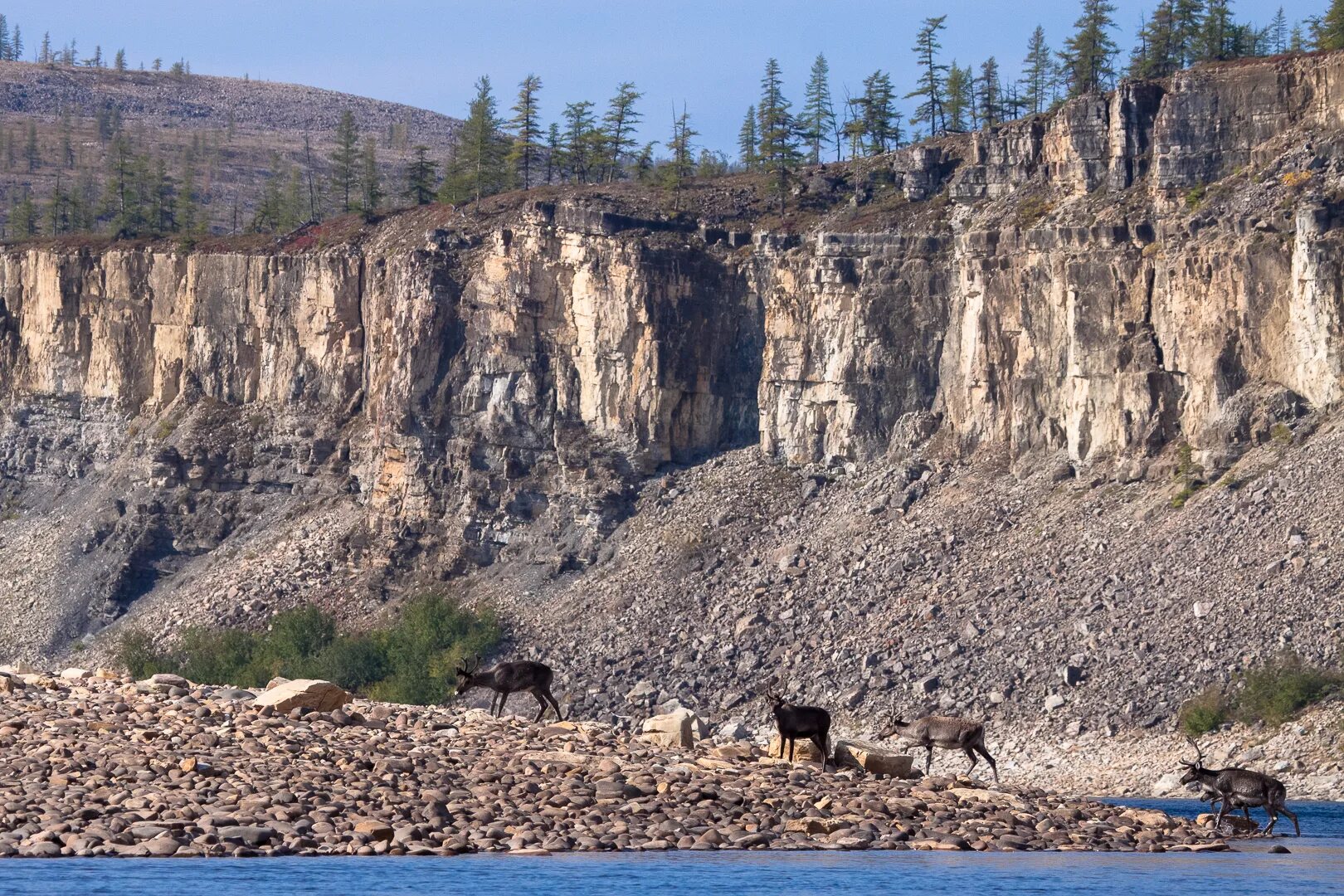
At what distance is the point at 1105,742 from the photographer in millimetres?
71688

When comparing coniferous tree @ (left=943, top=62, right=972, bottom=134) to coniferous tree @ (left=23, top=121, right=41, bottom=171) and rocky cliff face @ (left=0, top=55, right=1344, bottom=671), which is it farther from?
coniferous tree @ (left=23, top=121, right=41, bottom=171)

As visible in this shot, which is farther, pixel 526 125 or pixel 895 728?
pixel 526 125

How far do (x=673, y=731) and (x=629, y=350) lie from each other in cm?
6236

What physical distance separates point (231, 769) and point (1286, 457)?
182ft

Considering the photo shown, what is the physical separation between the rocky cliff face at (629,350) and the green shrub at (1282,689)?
47.0 feet

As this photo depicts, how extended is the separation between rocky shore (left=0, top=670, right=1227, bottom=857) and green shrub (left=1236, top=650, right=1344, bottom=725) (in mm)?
29525

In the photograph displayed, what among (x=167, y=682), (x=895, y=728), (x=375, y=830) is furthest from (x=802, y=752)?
(x=167, y=682)

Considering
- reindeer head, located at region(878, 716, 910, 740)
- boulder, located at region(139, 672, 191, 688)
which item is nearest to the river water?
reindeer head, located at region(878, 716, 910, 740)

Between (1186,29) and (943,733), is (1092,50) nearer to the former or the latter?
(1186,29)

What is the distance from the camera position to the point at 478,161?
119m

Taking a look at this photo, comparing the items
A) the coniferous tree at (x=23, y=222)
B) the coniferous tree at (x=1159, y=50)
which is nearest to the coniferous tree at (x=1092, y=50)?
the coniferous tree at (x=1159, y=50)

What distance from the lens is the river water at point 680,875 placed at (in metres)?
29.9

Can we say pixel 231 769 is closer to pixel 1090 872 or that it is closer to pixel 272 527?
pixel 1090 872

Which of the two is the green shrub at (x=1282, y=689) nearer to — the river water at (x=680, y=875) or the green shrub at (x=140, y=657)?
the river water at (x=680, y=875)
